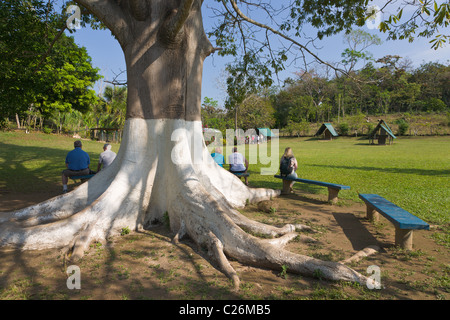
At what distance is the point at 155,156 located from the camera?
5359mm

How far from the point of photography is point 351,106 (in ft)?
194

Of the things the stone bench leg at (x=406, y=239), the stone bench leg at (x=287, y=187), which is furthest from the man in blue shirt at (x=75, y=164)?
the stone bench leg at (x=406, y=239)

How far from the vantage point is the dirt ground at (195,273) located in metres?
3.05

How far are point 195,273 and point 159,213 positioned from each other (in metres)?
2.07

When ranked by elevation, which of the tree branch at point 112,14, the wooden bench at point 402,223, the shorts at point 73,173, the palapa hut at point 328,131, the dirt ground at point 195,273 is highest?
the tree branch at point 112,14

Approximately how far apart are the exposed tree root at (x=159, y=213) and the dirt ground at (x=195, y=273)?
0.49ft

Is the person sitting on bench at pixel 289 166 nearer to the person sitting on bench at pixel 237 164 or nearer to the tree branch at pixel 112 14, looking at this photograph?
the person sitting on bench at pixel 237 164

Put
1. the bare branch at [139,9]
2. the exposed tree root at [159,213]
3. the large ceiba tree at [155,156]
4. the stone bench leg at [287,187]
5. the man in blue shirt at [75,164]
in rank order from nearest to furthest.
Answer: the exposed tree root at [159,213], the large ceiba tree at [155,156], the bare branch at [139,9], the man in blue shirt at [75,164], the stone bench leg at [287,187]

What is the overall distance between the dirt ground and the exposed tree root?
15 cm

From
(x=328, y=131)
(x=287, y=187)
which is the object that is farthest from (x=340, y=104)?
(x=287, y=187)

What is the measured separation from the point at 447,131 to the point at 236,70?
40.4 meters

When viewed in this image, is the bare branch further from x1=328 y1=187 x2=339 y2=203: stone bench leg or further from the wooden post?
x1=328 y1=187 x2=339 y2=203: stone bench leg
